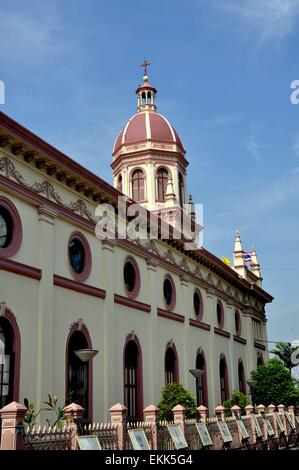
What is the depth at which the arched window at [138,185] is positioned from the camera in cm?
3469

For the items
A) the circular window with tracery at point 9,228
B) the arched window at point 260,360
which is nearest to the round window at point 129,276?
the circular window with tracery at point 9,228

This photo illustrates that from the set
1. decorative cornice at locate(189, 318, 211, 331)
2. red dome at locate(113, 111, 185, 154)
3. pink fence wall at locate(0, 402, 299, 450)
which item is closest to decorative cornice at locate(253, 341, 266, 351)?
decorative cornice at locate(189, 318, 211, 331)

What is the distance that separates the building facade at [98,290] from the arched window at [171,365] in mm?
49

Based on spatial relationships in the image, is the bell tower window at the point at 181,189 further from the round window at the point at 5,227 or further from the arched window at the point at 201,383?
the round window at the point at 5,227

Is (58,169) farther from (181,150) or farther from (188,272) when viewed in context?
(181,150)

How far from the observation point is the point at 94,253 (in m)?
21.6

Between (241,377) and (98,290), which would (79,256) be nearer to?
(98,290)

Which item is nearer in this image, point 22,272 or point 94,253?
point 22,272

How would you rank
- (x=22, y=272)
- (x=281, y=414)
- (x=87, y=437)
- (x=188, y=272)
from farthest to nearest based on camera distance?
(x=188, y=272)
(x=281, y=414)
(x=22, y=272)
(x=87, y=437)

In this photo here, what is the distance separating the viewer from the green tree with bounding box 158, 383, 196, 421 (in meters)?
23.1

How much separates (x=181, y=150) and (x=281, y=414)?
1626cm

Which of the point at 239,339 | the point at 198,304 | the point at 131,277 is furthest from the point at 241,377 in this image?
the point at 131,277
